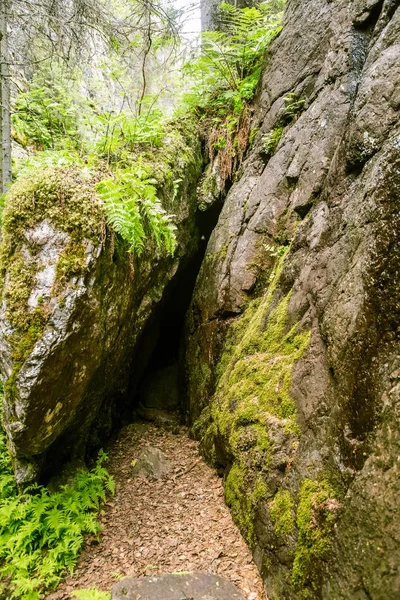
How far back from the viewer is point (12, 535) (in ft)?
13.0

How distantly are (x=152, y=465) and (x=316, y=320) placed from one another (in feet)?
12.1

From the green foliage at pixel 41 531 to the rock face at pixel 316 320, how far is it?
190cm

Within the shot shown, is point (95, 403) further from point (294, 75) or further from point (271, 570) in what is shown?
point (294, 75)

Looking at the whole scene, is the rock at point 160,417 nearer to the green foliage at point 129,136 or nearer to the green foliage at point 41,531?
the green foliage at point 41,531

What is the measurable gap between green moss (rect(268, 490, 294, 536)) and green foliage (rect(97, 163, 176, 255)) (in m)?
3.23

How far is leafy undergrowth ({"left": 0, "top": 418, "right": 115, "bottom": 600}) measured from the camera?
3.64m

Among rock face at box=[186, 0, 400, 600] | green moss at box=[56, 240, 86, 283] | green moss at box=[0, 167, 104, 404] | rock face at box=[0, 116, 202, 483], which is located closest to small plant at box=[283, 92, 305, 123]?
rock face at box=[186, 0, 400, 600]

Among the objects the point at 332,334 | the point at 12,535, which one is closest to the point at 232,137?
the point at 332,334

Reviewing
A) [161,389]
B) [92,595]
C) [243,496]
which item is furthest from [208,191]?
[92,595]

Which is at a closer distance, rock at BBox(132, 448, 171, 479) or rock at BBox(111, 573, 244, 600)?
rock at BBox(111, 573, 244, 600)

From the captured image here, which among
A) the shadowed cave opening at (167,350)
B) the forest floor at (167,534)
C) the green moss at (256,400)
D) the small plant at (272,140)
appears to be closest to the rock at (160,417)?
the shadowed cave opening at (167,350)

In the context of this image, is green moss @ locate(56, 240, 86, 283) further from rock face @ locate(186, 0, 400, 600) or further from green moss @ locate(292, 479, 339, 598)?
green moss @ locate(292, 479, 339, 598)

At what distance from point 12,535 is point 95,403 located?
6.35 ft

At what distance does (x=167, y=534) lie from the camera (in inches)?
162
